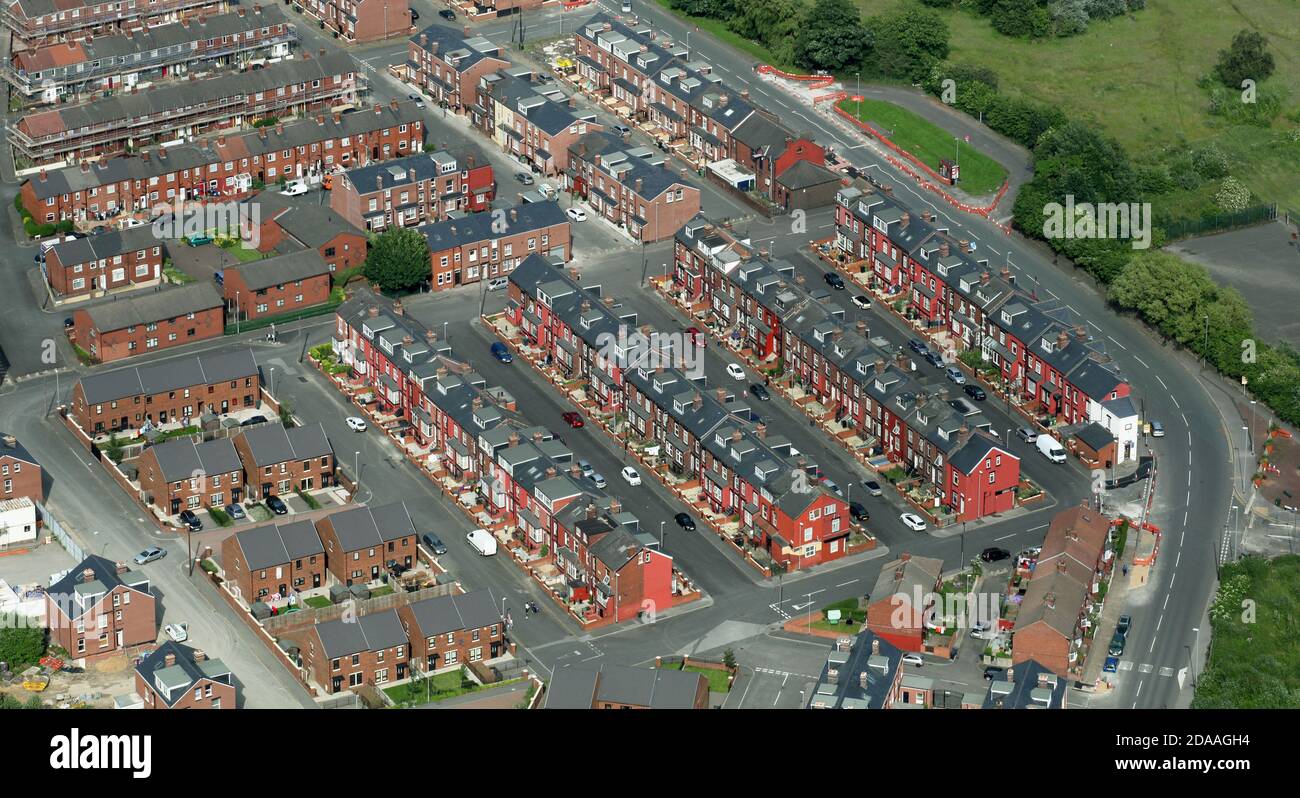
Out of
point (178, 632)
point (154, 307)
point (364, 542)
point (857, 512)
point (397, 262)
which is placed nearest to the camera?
point (178, 632)

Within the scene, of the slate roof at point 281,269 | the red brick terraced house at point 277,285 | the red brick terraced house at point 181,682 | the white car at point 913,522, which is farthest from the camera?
the red brick terraced house at point 277,285

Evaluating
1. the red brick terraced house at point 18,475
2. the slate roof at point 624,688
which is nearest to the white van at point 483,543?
the slate roof at point 624,688

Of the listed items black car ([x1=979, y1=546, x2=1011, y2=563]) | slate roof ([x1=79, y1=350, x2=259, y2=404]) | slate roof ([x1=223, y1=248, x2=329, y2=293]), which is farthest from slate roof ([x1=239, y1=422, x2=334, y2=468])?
black car ([x1=979, y1=546, x2=1011, y2=563])

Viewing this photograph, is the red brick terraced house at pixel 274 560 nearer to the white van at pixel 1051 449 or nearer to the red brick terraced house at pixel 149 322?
the red brick terraced house at pixel 149 322

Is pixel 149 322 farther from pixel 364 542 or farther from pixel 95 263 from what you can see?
pixel 364 542

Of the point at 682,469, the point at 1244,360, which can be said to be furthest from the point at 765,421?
the point at 1244,360

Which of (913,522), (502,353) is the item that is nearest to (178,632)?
(502,353)

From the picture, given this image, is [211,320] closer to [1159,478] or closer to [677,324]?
[677,324]
